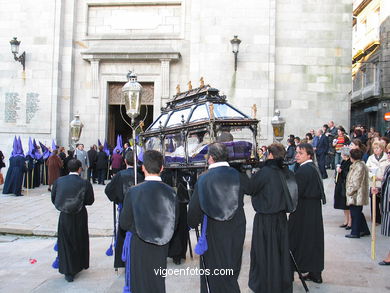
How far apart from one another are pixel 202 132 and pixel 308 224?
6.86 ft

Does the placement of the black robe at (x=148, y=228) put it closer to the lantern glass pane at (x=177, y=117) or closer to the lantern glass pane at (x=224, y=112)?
the lantern glass pane at (x=224, y=112)

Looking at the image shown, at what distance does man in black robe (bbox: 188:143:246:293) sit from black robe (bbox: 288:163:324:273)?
1475mm

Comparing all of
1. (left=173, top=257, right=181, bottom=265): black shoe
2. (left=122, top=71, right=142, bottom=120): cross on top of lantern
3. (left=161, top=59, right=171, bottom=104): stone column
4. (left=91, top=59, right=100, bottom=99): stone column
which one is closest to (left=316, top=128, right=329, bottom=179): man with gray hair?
(left=161, top=59, right=171, bottom=104): stone column

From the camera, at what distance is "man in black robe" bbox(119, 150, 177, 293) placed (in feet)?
11.9

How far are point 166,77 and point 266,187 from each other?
12.6 metres

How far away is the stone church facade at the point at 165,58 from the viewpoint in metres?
15.9

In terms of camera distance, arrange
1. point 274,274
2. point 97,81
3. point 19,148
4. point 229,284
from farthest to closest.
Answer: point 97,81 → point 19,148 → point 274,274 → point 229,284

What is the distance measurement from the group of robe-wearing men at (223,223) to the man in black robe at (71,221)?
0.03 meters

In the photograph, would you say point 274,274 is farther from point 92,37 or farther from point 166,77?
point 92,37

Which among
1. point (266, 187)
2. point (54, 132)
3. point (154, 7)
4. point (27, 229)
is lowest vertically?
point (27, 229)

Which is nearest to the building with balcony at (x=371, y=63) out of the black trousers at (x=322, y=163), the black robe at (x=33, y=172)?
the black trousers at (x=322, y=163)

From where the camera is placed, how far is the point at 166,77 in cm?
1658

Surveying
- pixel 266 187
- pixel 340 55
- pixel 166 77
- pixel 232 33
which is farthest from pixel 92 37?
pixel 266 187

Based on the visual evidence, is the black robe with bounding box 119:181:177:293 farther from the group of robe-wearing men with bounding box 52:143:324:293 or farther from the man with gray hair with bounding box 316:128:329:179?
the man with gray hair with bounding box 316:128:329:179
